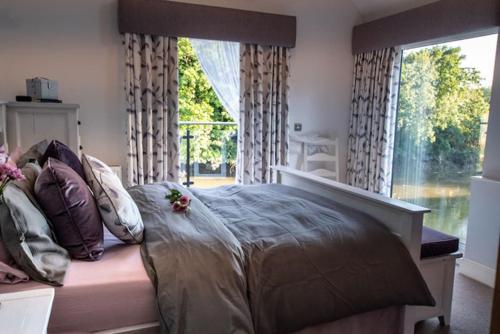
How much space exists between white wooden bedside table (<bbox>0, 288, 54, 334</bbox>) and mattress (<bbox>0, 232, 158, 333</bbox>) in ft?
0.69

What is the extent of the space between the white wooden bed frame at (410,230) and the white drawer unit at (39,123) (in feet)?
6.46

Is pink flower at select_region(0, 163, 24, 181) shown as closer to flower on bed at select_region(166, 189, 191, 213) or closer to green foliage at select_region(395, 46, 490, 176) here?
flower on bed at select_region(166, 189, 191, 213)

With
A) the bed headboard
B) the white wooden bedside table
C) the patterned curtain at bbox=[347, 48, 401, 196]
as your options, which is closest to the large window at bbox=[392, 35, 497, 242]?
the patterned curtain at bbox=[347, 48, 401, 196]

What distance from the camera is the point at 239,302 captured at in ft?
4.60

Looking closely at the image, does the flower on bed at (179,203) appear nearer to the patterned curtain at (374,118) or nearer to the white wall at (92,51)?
the white wall at (92,51)

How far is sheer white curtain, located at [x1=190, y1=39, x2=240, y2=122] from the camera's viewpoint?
3906 millimetres

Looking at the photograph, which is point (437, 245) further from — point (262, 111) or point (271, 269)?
point (262, 111)

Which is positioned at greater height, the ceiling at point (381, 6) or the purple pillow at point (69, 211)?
the ceiling at point (381, 6)

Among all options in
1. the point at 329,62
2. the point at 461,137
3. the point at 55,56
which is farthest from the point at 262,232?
the point at 329,62

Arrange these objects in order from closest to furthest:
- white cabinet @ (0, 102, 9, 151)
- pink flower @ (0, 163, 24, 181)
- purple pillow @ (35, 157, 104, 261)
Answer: pink flower @ (0, 163, 24, 181), purple pillow @ (35, 157, 104, 261), white cabinet @ (0, 102, 9, 151)

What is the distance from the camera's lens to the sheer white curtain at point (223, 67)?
12.8 feet

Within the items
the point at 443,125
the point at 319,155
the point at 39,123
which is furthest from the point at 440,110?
the point at 39,123

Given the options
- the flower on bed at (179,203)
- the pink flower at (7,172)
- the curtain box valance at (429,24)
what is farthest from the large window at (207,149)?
the pink flower at (7,172)

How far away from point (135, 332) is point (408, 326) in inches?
53.6
